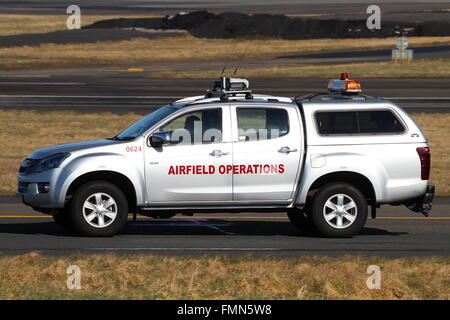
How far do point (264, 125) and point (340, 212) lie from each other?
1644 millimetres

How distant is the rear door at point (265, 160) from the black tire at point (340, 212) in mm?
435

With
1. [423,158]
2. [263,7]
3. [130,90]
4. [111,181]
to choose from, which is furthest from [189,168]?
[263,7]

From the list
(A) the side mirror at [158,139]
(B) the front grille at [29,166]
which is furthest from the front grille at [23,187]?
(A) the side mirror at [158,139]

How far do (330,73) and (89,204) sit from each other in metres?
41.6

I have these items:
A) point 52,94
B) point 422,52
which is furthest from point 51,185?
point 422,52

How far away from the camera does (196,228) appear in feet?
49.6

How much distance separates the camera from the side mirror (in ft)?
44.8

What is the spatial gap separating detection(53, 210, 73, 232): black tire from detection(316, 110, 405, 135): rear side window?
3.81 metres

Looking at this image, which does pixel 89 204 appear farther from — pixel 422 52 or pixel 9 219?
pixel 422 52

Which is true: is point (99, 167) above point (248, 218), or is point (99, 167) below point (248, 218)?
above

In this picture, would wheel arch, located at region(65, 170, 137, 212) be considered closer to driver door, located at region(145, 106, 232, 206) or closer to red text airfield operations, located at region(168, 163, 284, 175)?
driver door, located at region(145, 106, 232, 206)

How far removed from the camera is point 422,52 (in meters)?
66.1
